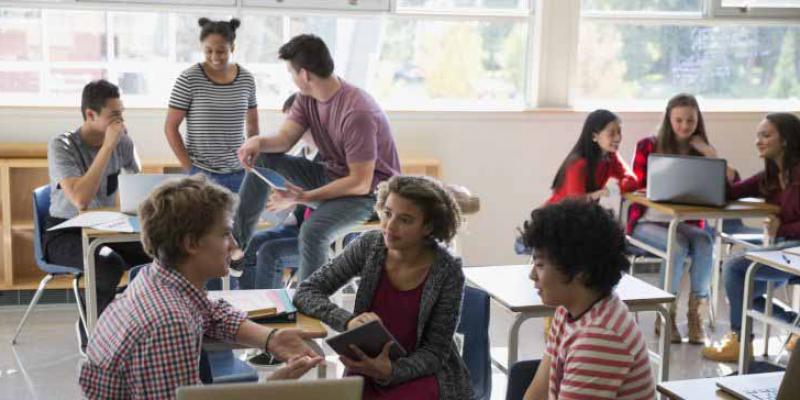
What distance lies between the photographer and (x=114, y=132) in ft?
14.2

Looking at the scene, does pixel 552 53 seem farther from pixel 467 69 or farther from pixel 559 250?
pixel 559 250

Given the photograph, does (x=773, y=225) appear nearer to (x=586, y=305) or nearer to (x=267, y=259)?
(x=267, y=259)

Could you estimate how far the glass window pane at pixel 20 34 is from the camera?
219 inches

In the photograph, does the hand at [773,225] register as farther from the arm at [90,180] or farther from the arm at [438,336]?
the arm at [90,180]

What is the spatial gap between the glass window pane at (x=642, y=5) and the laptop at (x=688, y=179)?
181 centimetres

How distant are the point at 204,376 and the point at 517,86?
4.22 m

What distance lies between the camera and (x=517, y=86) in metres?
6.34

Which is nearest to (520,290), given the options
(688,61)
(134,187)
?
(134,187)

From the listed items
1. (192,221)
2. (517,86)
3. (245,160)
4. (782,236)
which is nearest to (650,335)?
(782,236)

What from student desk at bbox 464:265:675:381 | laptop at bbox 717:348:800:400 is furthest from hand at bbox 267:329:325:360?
laptop at bbox 717:348:800:400

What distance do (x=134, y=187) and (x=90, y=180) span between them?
353mm

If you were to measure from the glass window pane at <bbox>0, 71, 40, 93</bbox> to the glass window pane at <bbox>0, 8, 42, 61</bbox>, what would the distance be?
8 cm

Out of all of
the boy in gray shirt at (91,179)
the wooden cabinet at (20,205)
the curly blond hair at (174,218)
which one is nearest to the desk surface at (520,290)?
the curly blond hair at (174,218)

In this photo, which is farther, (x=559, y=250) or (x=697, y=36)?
(x=697, y=36)
